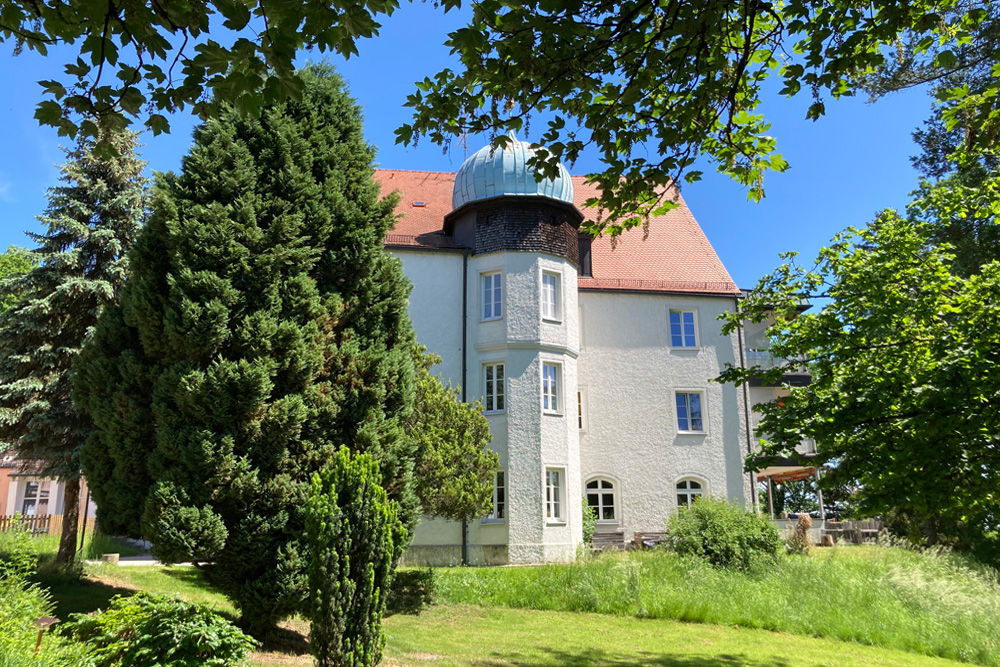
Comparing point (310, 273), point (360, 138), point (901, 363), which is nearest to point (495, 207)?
point (360, 138)

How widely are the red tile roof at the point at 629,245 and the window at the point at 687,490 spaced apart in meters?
7.06

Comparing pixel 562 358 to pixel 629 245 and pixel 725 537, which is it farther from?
pixel 725 537

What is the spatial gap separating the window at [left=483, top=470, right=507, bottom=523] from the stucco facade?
68mm

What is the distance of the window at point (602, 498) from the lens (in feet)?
78.8

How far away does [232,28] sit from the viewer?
12.2ft

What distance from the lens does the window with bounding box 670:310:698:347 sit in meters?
25.7

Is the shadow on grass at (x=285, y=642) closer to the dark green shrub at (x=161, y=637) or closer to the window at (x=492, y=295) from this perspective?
the dark green shrub at (x=161, y=637)

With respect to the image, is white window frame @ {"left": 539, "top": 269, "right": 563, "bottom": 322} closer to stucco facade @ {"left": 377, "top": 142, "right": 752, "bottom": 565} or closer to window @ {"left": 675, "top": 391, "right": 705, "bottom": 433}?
stucco facade @ {"left": 377, "top": 142, "right": 752, "bottom": 565}

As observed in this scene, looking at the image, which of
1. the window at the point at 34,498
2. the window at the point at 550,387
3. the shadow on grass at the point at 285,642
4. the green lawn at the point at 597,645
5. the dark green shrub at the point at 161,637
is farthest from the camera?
Result: the window at the point at 34,498

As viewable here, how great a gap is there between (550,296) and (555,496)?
6509 millimetres

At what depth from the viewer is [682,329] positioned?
25.9 meters

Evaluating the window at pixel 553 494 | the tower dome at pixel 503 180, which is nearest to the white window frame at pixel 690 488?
the window at pixel 553 494

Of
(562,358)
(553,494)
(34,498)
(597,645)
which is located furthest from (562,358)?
(34,498)

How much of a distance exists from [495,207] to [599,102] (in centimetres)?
1707
